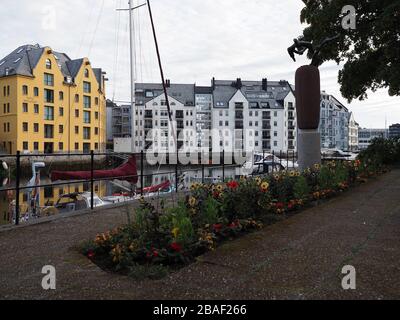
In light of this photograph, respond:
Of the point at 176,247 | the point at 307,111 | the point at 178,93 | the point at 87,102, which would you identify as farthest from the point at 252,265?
the point at 178,93

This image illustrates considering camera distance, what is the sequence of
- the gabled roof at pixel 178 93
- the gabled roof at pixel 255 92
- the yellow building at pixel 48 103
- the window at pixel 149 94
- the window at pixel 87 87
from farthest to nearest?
1. the window at pixel 149 94
2. the gabled roof at pixel 255 92
3. the gabled roof at pixel 178 93
4. the window at pixel 87 87
5. the yellow building at pixel 48 103

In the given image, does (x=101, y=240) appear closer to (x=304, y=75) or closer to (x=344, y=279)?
(x=344, y=279)

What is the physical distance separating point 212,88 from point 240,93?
8.18m

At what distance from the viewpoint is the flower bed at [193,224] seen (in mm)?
4160

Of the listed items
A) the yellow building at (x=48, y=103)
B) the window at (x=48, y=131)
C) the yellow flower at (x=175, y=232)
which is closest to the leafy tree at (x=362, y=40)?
the yellow flower at (x=175, y=232)

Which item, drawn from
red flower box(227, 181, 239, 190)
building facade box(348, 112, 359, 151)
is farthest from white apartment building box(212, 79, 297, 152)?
red flower box(227, 181, 239, 190)

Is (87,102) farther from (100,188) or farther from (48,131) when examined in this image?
(100,188)

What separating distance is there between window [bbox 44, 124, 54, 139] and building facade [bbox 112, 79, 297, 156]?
1400 inches

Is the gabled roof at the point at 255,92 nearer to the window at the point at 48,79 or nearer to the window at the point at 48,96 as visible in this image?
the window at the point at 48,79

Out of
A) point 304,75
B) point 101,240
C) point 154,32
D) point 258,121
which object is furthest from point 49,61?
point 101,240

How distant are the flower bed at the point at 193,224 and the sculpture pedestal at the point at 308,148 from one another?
348cm

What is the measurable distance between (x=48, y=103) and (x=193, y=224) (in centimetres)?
6312

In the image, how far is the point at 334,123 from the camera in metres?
128
